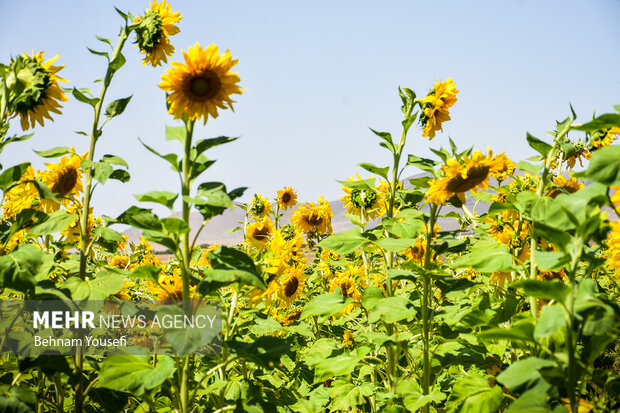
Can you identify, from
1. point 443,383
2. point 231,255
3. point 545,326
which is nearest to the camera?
point 545,326

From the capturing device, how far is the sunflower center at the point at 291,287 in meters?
3.34

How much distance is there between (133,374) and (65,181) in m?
1.22

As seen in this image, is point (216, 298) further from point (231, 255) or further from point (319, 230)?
point (319, 230)

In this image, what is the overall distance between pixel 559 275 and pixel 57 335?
123 inches

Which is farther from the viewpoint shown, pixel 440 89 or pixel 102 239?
pixel 440 89

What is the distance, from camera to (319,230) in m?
4.91

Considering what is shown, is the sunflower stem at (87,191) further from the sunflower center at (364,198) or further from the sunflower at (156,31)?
the sunflower center at (364,198)

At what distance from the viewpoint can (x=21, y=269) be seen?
57.2 inches

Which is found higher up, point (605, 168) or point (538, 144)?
point (538, 144)

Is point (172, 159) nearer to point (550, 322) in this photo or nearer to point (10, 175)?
point (10, 175)

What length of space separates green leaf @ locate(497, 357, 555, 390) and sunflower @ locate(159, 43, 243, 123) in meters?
1.28

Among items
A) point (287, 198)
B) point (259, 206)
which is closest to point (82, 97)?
point (259, 206)

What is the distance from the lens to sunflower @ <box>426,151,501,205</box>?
1.76 metres

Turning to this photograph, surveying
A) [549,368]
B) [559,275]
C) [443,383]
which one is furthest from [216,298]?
[559,275]
